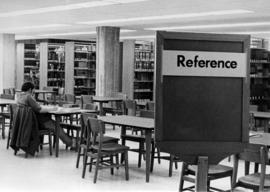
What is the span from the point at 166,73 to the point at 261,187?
3083mm

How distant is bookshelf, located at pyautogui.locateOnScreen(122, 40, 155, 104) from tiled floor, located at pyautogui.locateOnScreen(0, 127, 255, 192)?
9352 mm

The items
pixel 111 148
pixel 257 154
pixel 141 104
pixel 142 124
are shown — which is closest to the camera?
pixel 257 154

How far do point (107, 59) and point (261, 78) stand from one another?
5.64m

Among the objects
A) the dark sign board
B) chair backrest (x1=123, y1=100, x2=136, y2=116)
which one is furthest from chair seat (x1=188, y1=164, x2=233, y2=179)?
chair backrest (x1=123, y1=100, x2=136, y2=116)

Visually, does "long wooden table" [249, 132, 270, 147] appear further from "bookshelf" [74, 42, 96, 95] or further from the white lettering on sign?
"bookshelf" [74, 42, 96, 95]

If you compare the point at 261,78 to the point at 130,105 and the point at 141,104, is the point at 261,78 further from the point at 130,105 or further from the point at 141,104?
the point at 130,105

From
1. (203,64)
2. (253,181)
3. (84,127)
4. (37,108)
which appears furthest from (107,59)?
(203,64)

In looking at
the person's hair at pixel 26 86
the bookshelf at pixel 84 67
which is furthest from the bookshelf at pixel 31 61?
the person's hair at pixel 26 86

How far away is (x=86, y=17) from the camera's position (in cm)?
1049

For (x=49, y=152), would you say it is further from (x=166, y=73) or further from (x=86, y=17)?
(x=166, y=73)

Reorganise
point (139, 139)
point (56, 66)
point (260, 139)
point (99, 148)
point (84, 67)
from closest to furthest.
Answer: point (260, 139)
point (99, 148)
point (139, 139)
point (84, 67)
point (56, 66)

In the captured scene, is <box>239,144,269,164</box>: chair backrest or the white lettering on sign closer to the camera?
the white lettering on sign

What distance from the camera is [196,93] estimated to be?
1.58 metres

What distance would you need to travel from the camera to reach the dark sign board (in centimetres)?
156
